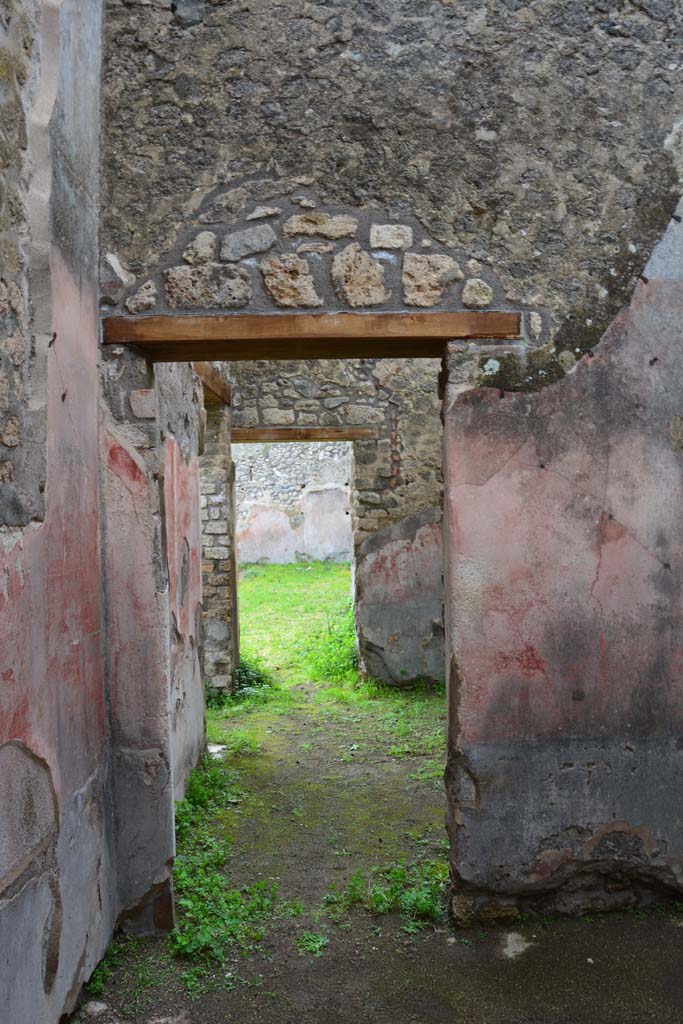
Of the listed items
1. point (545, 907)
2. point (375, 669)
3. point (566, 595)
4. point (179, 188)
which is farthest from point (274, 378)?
point (545, 907)

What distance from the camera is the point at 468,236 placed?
3.04 meters

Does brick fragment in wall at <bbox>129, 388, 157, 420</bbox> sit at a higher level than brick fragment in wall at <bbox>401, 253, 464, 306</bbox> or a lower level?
lower

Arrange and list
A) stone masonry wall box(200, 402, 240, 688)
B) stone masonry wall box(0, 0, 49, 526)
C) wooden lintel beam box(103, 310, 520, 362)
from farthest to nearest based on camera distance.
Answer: stone masonry wall box(200, 402, 240, 688) < wooden lintel beam box(103, 310, 520, 362) < stone masonry wall box(0, 0, 49, 526)

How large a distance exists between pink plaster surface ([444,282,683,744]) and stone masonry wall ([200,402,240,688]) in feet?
13.1

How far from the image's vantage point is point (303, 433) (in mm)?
7215

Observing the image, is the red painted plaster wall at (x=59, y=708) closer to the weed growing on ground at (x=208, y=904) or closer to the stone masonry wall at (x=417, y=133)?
the weed growing on ground at (x=208, y=904)

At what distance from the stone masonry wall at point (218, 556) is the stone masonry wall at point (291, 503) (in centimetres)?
862

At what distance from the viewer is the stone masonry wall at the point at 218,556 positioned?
22.0 ft

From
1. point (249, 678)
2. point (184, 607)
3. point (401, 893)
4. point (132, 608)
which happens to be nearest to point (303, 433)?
point (249, 678)

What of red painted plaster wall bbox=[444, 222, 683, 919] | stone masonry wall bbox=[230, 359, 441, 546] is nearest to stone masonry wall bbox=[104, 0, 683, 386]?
red painted plaster wall bbox=[444, 222, 683, 919]

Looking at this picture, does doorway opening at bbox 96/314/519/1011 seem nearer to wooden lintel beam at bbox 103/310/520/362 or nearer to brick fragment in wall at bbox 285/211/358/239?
wooden lintel beam at bbox 103/310/520/362

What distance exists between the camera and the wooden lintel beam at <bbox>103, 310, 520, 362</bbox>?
295cm

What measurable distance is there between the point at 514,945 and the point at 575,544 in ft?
4.90

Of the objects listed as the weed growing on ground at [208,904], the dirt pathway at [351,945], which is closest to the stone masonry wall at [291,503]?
the dirt pathway at [351,945]
